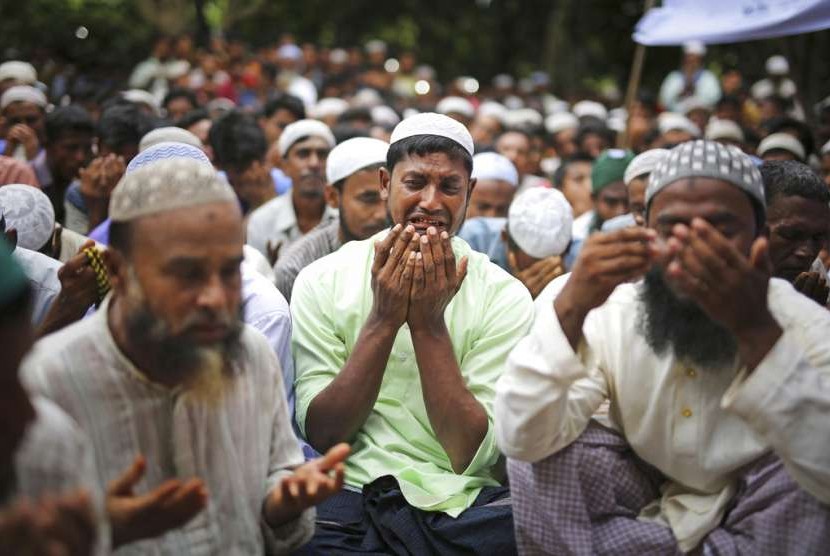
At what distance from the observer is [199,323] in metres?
2.61

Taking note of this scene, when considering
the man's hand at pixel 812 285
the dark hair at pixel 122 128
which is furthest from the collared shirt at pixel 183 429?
the dark hair at pixel 122 128

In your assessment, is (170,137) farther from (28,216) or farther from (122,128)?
(122,128)

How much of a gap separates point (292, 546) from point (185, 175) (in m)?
1.09

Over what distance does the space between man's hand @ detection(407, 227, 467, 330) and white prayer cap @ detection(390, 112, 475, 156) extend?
2.18 feet

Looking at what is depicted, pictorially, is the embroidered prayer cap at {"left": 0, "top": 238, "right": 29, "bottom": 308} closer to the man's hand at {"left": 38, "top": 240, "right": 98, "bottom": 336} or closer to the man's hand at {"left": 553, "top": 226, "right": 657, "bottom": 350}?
the man's hand at {"left": 553, "top": 226, "right": 657, "bottom": 350}

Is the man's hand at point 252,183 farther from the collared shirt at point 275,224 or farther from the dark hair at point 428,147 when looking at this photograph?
the dark hair at point 428,147

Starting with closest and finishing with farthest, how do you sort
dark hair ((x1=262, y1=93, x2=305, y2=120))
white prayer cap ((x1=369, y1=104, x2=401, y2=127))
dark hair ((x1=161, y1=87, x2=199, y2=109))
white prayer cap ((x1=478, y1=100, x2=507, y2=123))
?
dark hair ((x1=262, y1=93, x2=305, y2=120))
dark hair ((x1=161, y1=87, x2=199, y2=109))
white prayer cap ((x1=369, y1=104, x2=401, y2=127))
white prayer cap ((x1=478, y1=100, x2=507, y2=123))

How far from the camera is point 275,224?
734 cm

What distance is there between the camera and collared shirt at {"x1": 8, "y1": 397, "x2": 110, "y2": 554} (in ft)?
7.00

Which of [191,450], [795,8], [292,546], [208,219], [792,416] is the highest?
[795,8]

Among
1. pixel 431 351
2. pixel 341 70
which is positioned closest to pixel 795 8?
pixel 431 351

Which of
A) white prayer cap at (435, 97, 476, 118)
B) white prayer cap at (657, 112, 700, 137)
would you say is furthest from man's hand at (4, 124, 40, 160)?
white prayer cap at (657, 112, 700, 137)

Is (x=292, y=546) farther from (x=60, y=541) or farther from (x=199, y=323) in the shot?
(x=60, y=541)

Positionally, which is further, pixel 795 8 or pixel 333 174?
pixel 795 8
